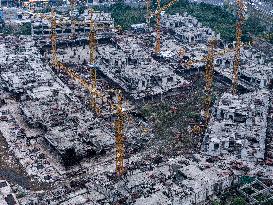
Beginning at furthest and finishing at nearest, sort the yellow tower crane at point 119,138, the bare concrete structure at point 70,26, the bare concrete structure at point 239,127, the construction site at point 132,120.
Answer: the bare concrete structure at point 70,26
the bare concrete structure at point 239,127
the yellow tower crane at point 119,138
the construction site at point 132,120

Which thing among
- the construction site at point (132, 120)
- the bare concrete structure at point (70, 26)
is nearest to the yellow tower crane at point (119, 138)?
the construction site at point (132, 120)

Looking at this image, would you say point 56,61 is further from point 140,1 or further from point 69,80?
point 140,1

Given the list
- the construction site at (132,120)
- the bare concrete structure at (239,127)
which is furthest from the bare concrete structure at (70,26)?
the bare concrete structure at (239,127)

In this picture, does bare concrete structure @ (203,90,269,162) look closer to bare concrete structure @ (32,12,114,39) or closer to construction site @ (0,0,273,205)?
construction site @ (0,0,273,205)

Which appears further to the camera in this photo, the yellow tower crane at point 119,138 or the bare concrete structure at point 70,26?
the bare concrete structure at point 70,26

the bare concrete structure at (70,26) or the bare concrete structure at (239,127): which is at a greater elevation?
the bare concrete structure at (70,26)

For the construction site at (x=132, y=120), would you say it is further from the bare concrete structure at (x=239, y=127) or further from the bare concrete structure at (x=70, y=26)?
the bare concrete structure at (x=70, y=26)

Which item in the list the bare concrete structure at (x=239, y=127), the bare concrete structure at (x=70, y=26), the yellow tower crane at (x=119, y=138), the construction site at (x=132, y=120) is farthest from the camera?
the bare concrete structure at (x=70, y=26)

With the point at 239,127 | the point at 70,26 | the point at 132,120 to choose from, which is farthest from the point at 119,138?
the point at 70,26
